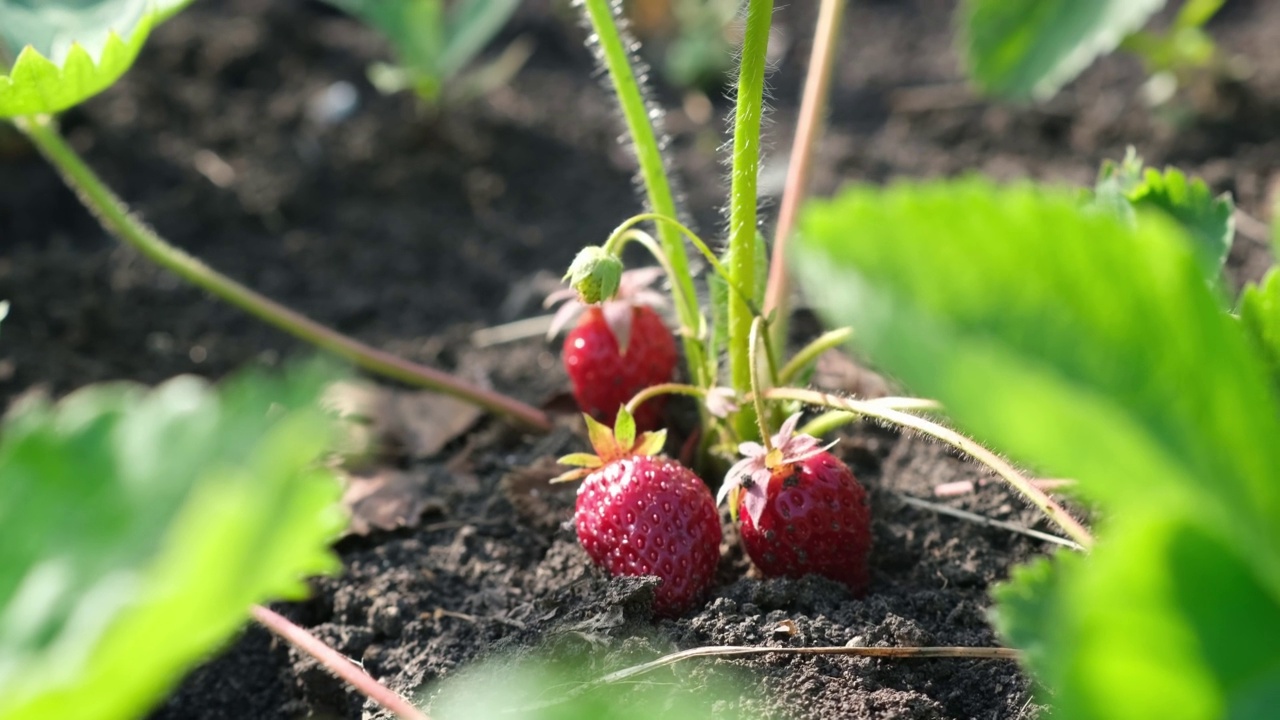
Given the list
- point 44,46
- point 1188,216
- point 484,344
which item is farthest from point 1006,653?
point 44,46

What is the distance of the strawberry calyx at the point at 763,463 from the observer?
3.61 feet

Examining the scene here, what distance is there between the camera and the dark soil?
1.10 meters

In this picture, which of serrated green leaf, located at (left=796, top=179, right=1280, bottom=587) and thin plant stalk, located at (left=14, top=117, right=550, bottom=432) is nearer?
serrated green leaf, located at (left=796, top=179, right=1280, bottom=587)

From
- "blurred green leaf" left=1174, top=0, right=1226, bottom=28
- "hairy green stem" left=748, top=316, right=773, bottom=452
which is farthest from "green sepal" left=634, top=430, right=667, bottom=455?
"blurred green leaf" left=1174, top=0, right=1226, bottom=28

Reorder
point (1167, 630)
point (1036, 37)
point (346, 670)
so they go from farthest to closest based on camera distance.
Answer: point (1036, 37) < point (346, 670) < point (1167, 630)

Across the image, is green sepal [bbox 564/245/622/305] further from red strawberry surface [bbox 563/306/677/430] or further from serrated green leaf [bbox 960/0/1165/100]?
serrated green leaf [bbox 960/0/1165/100]

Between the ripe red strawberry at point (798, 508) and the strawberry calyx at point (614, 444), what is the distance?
0.30 ft

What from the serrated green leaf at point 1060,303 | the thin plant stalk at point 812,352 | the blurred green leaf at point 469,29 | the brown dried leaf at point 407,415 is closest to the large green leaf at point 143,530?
the serrated green leaf at point 1060,303

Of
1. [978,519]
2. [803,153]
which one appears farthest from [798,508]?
[803,153]

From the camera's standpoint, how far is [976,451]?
1036 millimetres

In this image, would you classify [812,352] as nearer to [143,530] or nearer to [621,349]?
[621,349]

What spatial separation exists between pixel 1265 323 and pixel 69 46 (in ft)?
3.59

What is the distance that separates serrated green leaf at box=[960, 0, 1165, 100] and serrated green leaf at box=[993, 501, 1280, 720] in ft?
4.28

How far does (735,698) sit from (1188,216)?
665 millimetres
